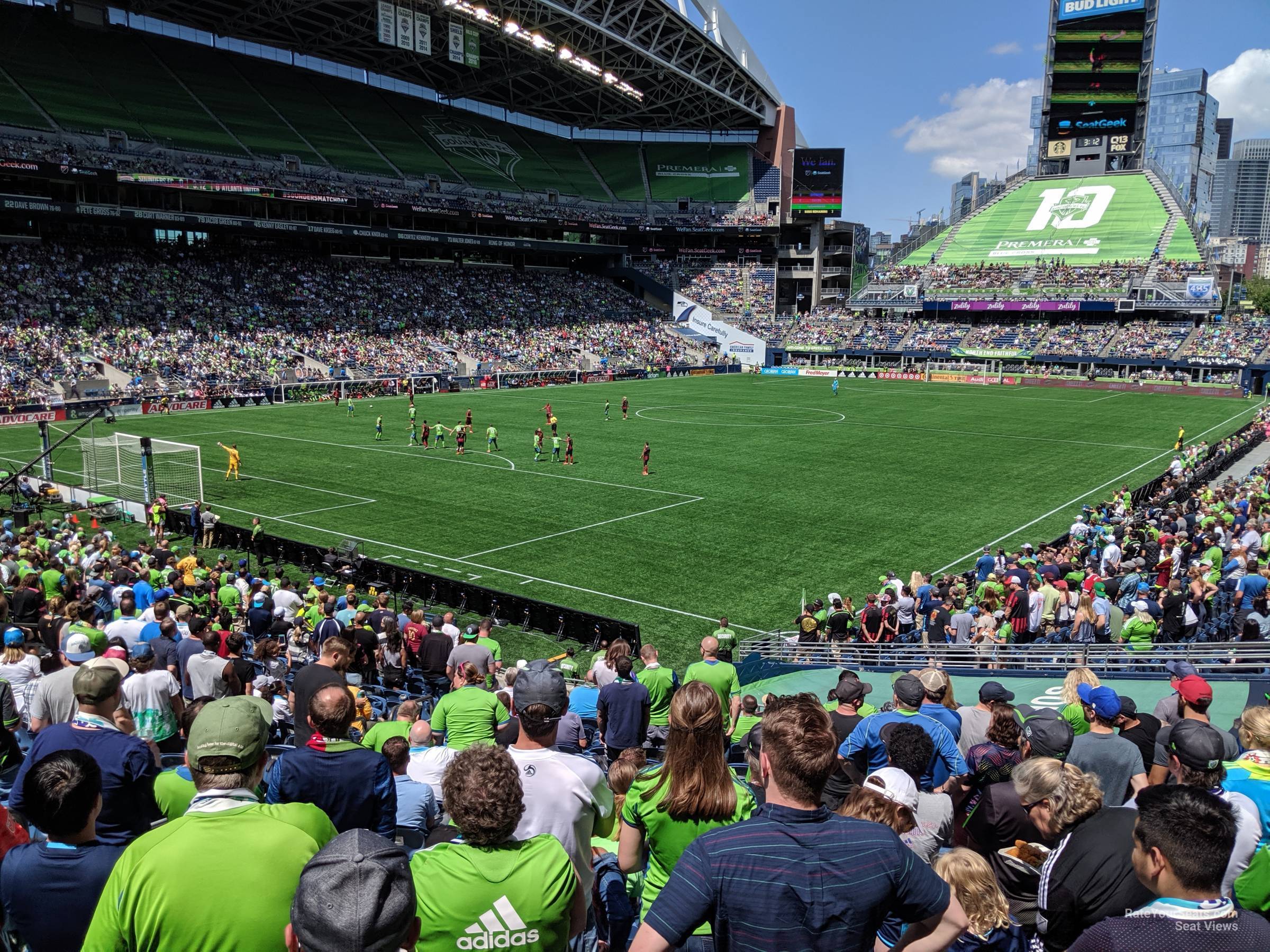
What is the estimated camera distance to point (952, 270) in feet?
305

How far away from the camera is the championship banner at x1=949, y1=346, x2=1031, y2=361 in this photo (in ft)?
252

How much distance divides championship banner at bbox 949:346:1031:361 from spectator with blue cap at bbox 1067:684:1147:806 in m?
77.7

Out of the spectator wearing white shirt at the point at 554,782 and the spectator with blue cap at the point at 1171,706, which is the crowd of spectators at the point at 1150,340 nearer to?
the spectator with blue cap at the point at 1171,706

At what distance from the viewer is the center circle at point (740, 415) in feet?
155

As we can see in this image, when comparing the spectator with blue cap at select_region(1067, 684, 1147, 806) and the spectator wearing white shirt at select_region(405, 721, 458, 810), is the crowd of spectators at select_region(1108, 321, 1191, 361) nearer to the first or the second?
the spectator with blue cap at select_region(1067, 684, 1147, 806)

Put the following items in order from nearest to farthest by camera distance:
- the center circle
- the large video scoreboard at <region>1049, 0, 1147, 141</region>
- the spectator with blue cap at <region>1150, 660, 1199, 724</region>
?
the spectator with blue cap at <region>1150, 660, 1199, 724</region>, the center circle, the large video scoreboard at <region>1049, 0, 1147, 141</region>

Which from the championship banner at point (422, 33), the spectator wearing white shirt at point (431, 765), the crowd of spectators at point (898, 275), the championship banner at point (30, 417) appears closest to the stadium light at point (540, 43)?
the championship banner at point (422, 33)

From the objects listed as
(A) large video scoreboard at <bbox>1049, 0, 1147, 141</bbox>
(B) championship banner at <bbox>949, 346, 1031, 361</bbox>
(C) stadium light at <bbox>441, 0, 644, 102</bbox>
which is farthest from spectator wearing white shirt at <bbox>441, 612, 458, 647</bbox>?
(A) large video scoreboard at <bbox>1049, 0, 1147, 141</bbox>

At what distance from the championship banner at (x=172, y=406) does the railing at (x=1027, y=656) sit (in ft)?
139

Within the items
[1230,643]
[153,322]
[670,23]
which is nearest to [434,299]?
Answer: [153,322]

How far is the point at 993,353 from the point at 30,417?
2809 inches

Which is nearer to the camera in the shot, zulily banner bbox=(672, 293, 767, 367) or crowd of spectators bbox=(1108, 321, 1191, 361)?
crowd of spectators bbox=(1108, 321, 1191, 361)

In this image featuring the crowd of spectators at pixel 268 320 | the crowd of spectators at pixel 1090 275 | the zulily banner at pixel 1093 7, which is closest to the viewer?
the crowd of spectators at pixel 268 320

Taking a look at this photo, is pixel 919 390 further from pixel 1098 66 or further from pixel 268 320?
pixel 1098 66
